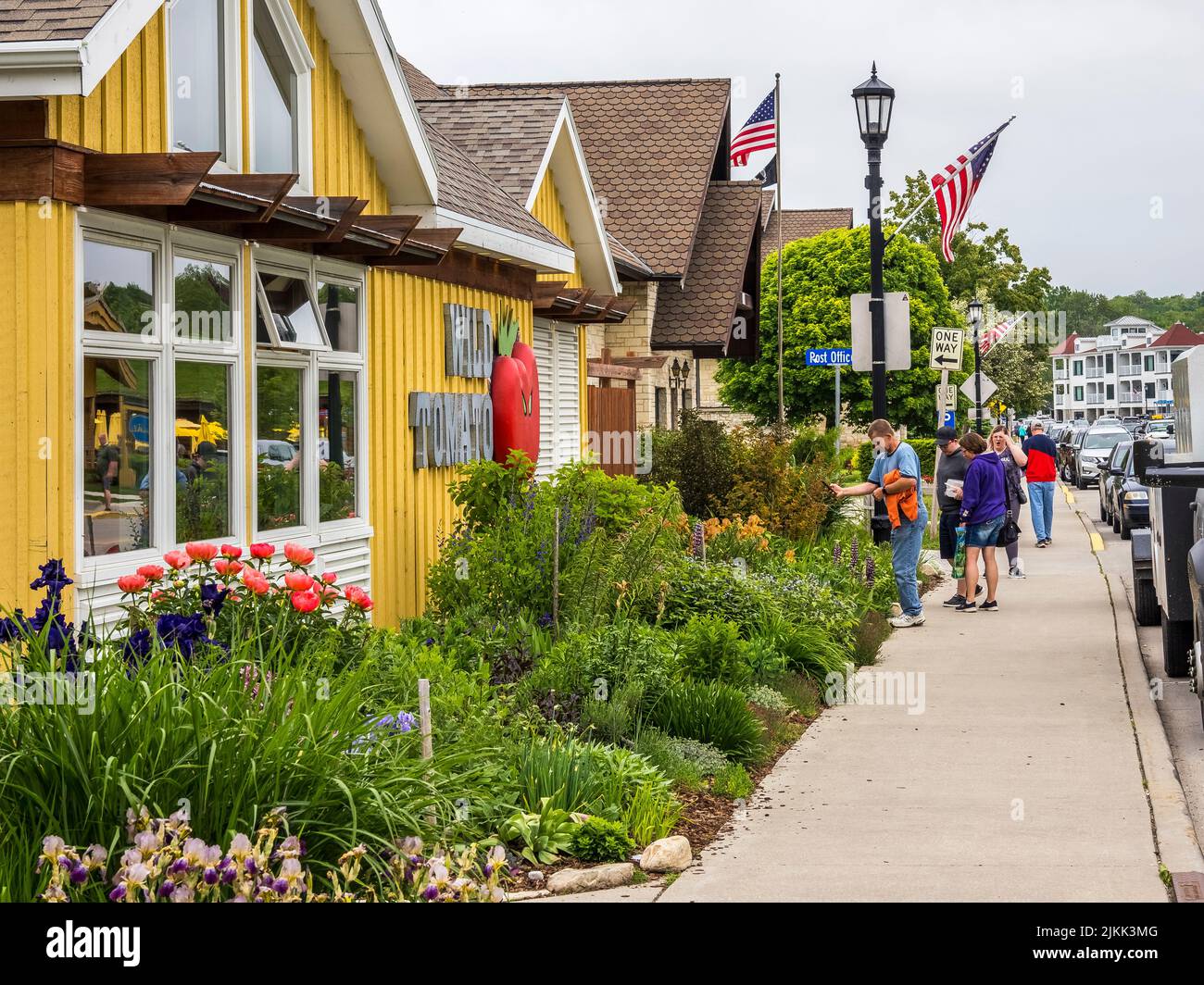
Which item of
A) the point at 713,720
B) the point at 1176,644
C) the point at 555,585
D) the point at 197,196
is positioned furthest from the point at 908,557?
the point at 197,196

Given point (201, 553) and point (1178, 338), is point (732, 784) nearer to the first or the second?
point (201, 553)

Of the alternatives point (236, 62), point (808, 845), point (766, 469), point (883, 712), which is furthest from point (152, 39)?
point (766, 469)

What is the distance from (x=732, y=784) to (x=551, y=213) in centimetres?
1210

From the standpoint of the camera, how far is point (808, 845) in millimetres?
7039

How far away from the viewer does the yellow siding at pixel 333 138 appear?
11086mm

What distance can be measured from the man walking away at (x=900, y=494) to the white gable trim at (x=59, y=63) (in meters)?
8.32

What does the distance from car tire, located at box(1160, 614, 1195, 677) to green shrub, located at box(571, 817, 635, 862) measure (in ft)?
21.2

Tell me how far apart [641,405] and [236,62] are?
1755cm

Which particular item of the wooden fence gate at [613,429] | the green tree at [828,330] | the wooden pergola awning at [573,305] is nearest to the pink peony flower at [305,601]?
the wooden pergola awning at [573,305]

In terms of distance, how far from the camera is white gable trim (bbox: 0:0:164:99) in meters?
7.27

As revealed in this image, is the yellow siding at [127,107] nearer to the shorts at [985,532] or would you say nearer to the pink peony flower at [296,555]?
the pink peony flower at [296,555]

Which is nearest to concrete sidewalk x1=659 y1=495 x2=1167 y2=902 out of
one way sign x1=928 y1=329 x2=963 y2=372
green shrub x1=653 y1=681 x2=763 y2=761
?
green shrub x1=653 y1=681 x2=763 y2=761

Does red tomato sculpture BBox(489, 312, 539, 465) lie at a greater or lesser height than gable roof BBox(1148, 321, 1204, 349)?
lesser

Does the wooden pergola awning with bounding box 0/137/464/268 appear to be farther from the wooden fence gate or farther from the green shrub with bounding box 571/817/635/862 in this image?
the wooden fence gate
